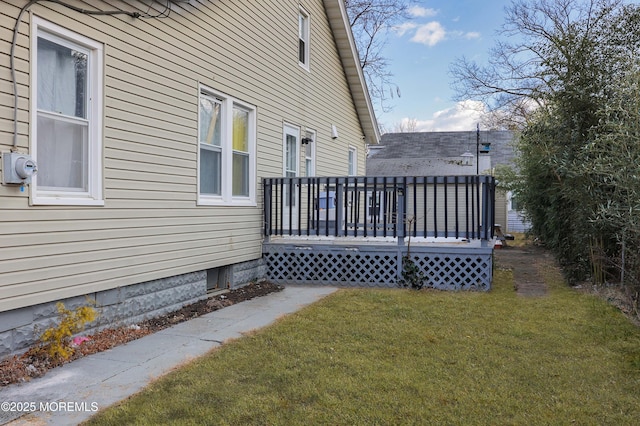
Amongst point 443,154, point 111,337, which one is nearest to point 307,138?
point 111,337

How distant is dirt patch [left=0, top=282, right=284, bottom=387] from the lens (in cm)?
371

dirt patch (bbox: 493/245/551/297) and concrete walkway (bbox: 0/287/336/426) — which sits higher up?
dirt patch (bbox: 493/245/551/297)

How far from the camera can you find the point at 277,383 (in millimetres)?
3629

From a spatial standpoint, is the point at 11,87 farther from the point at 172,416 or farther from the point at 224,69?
the point at 224,69

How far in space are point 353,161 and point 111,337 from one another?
9834 mm

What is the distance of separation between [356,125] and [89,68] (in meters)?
9.61

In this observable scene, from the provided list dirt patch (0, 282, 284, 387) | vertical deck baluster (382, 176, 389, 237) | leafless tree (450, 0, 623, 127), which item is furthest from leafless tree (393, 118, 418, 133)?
dirt patch (0, 282, 284, 387)

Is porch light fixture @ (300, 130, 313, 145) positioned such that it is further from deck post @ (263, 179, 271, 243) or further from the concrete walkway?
the concrete walkway

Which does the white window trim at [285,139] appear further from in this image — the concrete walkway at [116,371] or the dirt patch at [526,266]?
the dirt patch at [526,266]

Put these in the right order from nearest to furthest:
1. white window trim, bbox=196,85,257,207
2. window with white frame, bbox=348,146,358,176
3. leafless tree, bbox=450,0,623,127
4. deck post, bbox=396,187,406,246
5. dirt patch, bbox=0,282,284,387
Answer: dirt patch, bbox=0,282,284,387 < white window trim, bbox=196,85,257,207 < deck post, bbox=396,187,406,246 < window with white frame, bbox=348,146,358,176 < leafless tree, bbox=450,0,623,127

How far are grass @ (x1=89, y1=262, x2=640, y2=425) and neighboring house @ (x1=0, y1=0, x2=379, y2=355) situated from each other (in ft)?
4.92

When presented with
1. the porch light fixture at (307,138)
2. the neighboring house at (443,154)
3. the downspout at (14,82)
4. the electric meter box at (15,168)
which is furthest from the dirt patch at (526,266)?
the neighboring house at (443,154)

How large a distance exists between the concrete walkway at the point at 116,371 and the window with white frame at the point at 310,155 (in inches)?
191

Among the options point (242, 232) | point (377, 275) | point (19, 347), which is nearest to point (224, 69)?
point (242, 232)
